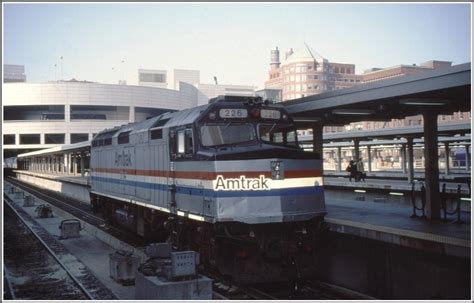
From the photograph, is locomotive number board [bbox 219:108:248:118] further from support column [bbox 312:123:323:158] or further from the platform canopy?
support column [bbox 312:123:323:158]

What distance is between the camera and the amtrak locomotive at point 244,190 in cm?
→ 1029

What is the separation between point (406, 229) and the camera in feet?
37.9

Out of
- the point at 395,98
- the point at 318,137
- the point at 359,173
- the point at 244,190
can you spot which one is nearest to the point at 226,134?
the point at 244,190

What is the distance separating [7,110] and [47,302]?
193 ft

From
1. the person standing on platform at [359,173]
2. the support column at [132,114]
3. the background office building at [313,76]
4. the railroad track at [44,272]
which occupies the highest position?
the background office building at [313,76]

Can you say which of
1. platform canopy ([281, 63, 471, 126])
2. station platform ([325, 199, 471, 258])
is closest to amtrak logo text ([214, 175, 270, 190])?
station platform ([325, 199, 471, 258])

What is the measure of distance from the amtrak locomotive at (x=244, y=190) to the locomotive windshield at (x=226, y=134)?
0.02 m

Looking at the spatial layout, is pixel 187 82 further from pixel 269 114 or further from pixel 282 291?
pixel 282 291

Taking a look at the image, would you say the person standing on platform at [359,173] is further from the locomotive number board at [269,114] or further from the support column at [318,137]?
the locomotive number board at [269,114]

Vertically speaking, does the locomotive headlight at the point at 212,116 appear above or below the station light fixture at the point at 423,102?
below

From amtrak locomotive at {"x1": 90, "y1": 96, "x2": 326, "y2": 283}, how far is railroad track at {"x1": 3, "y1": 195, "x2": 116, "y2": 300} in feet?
8.08

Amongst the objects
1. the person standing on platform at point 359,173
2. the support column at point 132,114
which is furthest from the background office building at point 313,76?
the person standing on platform at point 359,173

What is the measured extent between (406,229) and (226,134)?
480 cm

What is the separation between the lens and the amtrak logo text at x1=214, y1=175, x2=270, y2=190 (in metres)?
10.2
